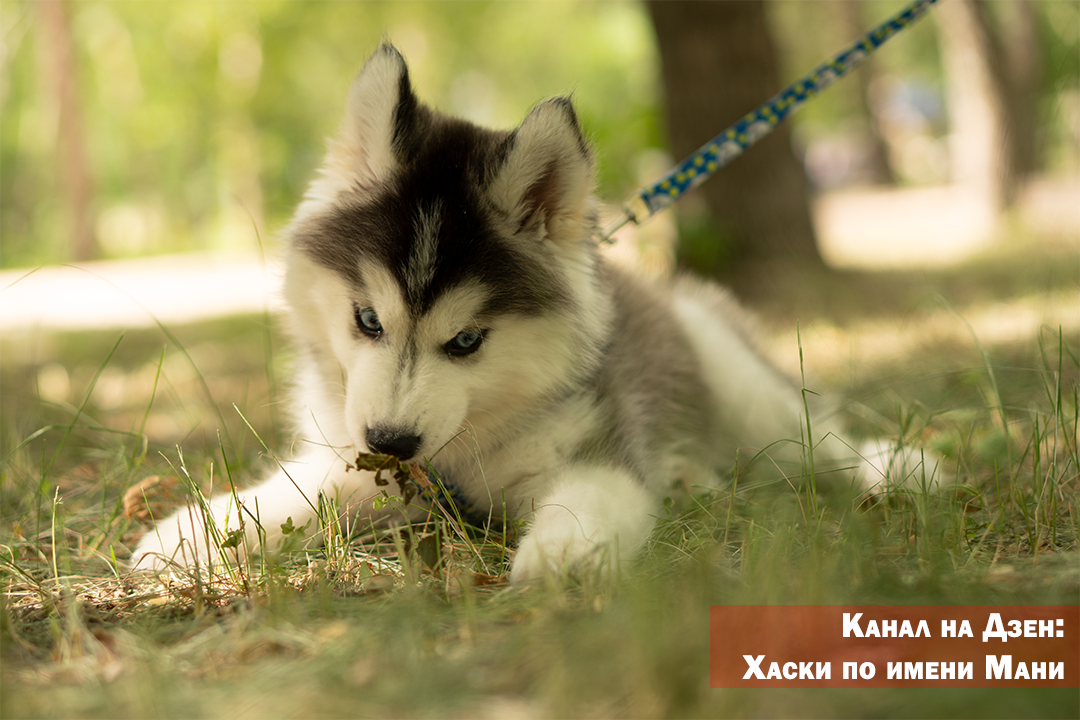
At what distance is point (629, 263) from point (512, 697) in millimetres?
2970

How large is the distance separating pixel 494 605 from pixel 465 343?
2.59ft

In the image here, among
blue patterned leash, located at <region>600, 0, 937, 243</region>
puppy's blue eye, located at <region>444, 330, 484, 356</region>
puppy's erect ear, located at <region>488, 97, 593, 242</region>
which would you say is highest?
blue patterned leash, located at <region>600, 0, 937, 243</region>

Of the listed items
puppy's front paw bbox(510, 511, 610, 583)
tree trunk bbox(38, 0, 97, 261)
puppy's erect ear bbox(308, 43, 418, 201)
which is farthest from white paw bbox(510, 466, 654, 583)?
tree trunk bbox(38, 0, 97, 261)

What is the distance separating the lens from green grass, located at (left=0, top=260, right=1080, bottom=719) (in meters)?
1.36

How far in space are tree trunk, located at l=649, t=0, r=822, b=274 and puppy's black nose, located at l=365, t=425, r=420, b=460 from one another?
4.94 meters

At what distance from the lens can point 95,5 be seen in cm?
2103

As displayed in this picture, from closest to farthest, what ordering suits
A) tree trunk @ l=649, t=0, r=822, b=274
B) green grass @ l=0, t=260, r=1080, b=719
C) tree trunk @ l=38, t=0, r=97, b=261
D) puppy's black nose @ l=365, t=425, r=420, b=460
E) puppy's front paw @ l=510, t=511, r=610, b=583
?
green grass @ l=0, t=260, r=1080, b=719 → puppy's front paw @ l=510, t=511, r=610, b=583 → puppy's black nose @ l=365, t=425, r=420, b=460 → tree trunk @ l=649, t=0, r=822, b=274 → tree trunk @ l=38, t=0, r=97, b=261

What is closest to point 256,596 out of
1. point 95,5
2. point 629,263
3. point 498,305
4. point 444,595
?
point 444,595

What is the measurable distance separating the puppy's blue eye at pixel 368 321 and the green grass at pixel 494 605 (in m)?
0.62

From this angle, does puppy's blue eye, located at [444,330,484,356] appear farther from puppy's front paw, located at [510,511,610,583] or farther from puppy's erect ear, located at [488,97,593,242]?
puppy's front paw, located at [510,511,610,583]

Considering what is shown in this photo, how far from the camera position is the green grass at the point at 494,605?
1359 millimetres

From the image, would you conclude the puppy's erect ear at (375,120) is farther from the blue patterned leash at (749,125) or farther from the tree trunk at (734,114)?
the tree trunk at (734,114)

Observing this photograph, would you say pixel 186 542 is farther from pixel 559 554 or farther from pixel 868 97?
pixel 868 97

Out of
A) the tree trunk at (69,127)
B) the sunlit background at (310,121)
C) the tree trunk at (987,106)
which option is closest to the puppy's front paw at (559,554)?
the sunlit background at (310,121)
